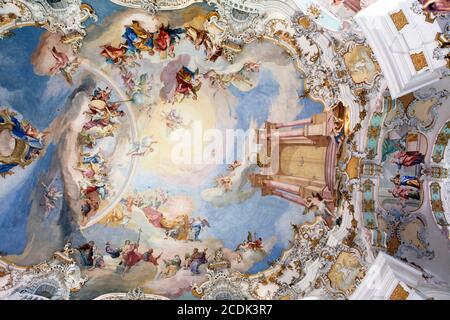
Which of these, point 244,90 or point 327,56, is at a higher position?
point 327,56

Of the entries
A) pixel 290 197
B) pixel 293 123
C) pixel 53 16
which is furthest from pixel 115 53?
pixel 290 197

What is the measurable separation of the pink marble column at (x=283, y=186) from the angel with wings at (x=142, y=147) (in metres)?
3.32

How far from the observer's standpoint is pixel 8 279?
984cm

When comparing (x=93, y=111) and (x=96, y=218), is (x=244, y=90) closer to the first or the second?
(x=93, y=111)

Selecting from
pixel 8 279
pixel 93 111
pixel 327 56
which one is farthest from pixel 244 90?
pixel 8 279

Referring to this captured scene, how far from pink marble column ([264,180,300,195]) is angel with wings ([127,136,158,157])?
10.9ft

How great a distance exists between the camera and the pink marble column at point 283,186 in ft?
36.9

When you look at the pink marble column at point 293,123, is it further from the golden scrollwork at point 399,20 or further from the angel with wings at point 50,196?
the angel with wings at point 50,196

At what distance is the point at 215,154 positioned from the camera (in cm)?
1155

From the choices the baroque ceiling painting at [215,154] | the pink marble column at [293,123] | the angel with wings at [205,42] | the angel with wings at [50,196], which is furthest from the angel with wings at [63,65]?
the pink marble column at [293,123]

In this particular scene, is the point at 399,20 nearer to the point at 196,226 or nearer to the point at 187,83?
the point at 187,83

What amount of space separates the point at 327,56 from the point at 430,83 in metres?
2.72

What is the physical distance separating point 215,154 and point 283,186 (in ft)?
6.77

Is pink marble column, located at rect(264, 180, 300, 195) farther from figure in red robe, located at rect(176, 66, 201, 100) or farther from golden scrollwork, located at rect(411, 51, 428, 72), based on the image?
golden scrollwork, located at rect(411, 51, 428, 72)
